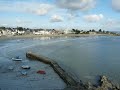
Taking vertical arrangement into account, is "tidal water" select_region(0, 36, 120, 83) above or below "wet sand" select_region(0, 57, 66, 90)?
below

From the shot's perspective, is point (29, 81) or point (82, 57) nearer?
point (29, 81)

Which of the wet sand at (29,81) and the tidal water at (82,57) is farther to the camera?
the tidal water at (82,57)

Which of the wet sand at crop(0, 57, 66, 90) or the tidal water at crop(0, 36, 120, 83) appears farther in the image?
the tidal water at crop(0, 36, 120, 83)

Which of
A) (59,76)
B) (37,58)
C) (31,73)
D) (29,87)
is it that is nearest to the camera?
(29,87)

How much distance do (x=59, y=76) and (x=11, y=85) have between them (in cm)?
886

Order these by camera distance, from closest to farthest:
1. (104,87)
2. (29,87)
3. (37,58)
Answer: (104,87) < (29,87) < (37,58)

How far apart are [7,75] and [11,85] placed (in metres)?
7.44

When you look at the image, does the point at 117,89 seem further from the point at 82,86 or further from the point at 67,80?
the point at 67,80

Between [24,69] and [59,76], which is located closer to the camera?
[59,76]

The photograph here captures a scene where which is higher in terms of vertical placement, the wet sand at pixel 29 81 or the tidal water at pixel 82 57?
the wet sand at pixel 29 81

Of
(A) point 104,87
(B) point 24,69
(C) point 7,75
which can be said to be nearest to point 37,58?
(B) point 24,69

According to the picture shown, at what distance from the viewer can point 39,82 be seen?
35656mm

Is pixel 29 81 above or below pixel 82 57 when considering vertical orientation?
above

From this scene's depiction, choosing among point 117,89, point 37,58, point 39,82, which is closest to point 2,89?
point 39,82
